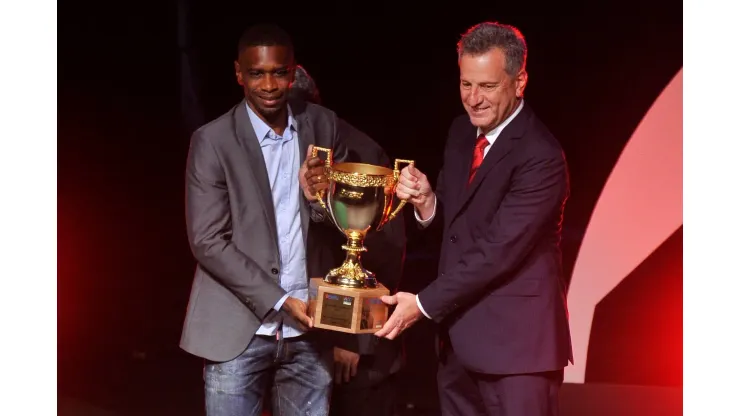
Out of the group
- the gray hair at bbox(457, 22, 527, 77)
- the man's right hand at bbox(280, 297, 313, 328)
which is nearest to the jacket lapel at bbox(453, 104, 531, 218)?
the gray hair at bbox(457, 22, 527, 77)

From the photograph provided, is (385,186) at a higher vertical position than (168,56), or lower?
lower

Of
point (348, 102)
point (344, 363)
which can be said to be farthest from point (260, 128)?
point (348, 102)

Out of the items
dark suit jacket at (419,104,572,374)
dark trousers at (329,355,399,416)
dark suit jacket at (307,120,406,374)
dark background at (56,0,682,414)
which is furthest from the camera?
dark background at (56,0,682,414)

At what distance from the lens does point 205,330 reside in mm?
2775

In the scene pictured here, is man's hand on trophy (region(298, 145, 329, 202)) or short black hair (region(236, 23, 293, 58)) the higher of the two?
short black hair (region(236, 23, 293, 58))

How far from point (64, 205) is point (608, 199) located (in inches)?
95.5

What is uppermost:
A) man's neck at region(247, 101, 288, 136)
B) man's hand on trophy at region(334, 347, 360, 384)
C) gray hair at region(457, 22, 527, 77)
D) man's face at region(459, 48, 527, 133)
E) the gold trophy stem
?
gray hair at region(457, 22, 527, 77)

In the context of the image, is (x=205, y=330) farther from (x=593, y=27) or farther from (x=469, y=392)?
(x=593, y=27)

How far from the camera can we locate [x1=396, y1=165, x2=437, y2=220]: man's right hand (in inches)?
110

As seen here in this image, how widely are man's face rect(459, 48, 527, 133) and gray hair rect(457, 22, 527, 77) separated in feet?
0.04

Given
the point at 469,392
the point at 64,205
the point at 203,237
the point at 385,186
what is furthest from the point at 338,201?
Answer: the point at 64,205

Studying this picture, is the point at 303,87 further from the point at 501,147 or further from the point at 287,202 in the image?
the point at 501,147

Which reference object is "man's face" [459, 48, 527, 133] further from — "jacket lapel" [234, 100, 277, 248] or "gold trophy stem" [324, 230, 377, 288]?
"jacket lapel" [234, 100, 277, 248]

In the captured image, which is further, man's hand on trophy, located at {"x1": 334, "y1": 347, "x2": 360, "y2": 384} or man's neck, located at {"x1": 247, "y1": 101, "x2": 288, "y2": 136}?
man's hand on trophy, located at {"x1": 334, "y1": 347, "x2": 360, "y2": 384}
